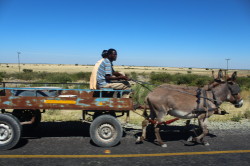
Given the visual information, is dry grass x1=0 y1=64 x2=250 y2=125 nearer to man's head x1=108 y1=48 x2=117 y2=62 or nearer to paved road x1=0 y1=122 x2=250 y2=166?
paved road x1=0 y1=122 x2=250 y2=166

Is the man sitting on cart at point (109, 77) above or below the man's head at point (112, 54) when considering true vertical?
below

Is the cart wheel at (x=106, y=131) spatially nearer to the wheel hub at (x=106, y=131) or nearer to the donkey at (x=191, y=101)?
the wheel hub at (x=106, y=131)

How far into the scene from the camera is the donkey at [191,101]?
5.91 meters

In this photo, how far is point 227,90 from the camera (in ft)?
20.7

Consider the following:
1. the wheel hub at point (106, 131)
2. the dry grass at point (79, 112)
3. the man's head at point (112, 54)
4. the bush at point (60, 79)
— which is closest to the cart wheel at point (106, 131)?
the wheel hub at point (106, 131)

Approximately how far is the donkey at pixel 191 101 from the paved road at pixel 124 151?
45cm

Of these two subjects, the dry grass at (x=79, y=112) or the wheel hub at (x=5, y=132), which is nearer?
the wheel hub at (x=5, y=132)

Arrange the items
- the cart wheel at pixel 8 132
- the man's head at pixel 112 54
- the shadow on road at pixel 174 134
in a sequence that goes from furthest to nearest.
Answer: the shadow on road at pixel 174 134 < the man's head at pixel 112 54 < the cart wheel at pixel 8 132

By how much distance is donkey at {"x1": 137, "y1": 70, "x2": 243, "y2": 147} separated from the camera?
233 inches

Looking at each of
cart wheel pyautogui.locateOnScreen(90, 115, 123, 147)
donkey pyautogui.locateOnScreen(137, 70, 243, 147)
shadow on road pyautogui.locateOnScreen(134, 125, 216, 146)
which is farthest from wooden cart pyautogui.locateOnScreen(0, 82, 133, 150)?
shadow on road pyautogui.locateOnScreen(134, 125, 216, 146)

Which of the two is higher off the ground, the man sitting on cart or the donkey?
the man sitting on cart

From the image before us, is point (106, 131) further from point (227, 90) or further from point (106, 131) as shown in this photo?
point (227, 90)

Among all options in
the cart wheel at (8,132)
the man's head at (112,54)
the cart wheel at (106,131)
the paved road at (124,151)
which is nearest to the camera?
the paved road at (124,151)

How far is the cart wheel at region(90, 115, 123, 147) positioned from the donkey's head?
Result: 119 inches
